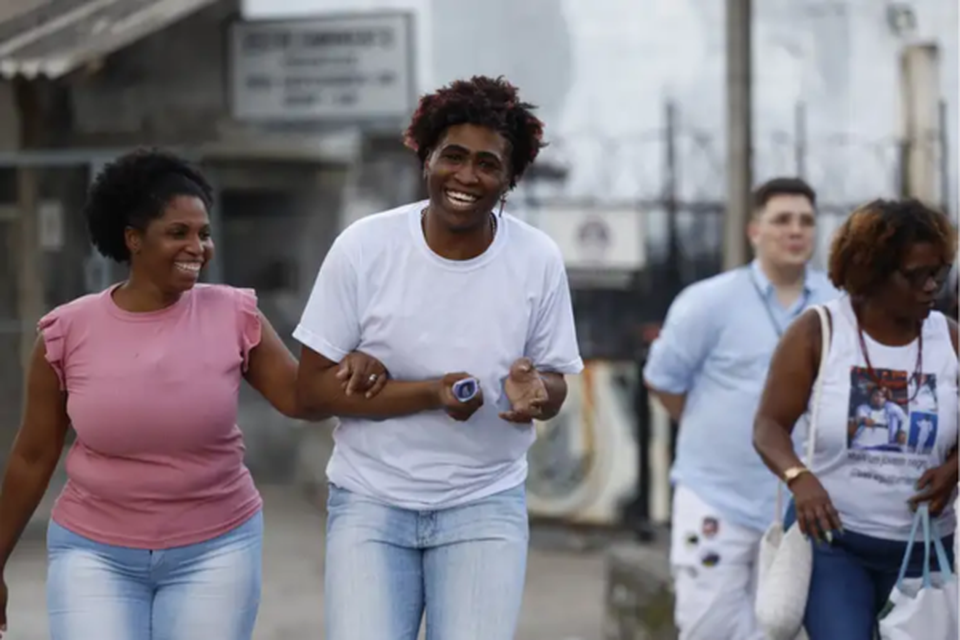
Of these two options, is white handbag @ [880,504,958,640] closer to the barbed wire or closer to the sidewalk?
the sidewalk

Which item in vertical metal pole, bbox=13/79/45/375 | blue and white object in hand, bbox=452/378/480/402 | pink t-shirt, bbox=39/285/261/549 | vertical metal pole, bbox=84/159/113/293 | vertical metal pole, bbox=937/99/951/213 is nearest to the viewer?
blue and white object in hand, bbox=452/378/480/402

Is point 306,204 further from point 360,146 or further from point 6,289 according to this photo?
point 6,289

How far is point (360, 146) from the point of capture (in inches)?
458

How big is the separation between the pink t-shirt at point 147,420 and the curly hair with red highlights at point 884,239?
58.8 inches

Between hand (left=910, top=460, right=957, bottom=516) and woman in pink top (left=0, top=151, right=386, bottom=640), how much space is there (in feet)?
4.47

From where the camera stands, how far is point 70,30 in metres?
10.7

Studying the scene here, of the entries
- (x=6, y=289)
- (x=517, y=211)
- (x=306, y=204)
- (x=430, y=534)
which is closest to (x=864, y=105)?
(x=517, y=211)

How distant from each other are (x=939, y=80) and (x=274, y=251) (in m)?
5.12

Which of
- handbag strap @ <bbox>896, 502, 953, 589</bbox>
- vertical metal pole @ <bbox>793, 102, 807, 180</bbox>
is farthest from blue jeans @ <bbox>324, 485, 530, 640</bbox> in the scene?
vertical metal pole @ <bbox>793, 102, 807, 180</bbox>

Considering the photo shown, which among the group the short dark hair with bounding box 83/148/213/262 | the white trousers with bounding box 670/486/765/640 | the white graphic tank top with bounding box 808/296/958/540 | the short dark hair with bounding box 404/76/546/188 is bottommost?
the white trousers with bounding box 670/486/765/640

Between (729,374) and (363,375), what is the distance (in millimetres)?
2088

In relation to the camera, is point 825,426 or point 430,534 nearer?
point 430,534

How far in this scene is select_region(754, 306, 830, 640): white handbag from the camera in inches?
165

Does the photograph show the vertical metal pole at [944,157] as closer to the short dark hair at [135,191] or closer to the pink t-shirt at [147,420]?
the short dark hair at [135,191]
